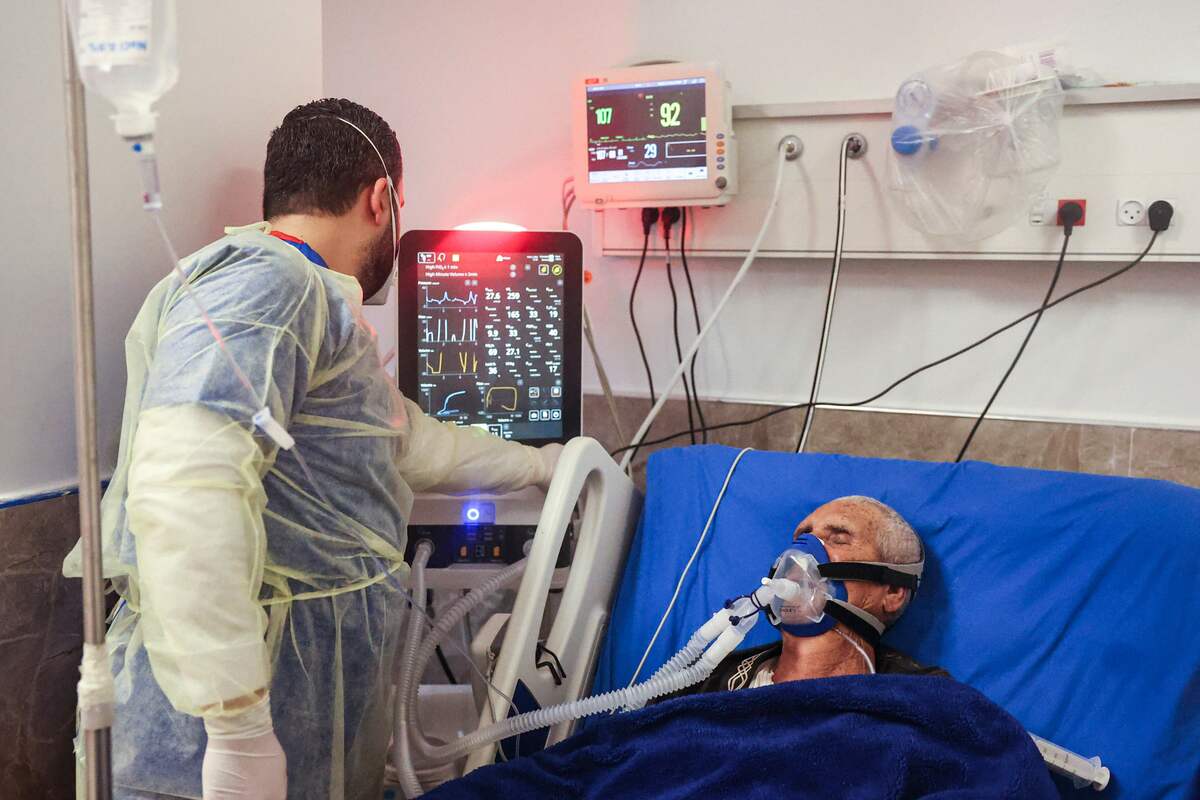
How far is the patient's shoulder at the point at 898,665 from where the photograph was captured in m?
1.66

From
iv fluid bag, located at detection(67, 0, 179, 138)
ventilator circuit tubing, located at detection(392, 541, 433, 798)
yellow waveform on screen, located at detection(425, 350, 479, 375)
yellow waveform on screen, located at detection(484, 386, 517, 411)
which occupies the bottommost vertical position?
ventilator circuit tubing, located at detection(392, 541, 433, 798)

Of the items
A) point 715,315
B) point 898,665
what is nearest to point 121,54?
point 898,665

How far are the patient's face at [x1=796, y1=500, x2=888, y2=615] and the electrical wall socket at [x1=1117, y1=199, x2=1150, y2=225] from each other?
0.85 m

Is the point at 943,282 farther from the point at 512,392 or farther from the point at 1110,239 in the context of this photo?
the point at 512,392

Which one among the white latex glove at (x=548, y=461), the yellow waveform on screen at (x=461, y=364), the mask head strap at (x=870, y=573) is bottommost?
the mask head strap at (x=870, y=573)

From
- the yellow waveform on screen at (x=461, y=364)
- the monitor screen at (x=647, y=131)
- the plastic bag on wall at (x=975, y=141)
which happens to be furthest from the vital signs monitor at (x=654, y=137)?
the yellow waveform on screen at (x=461, y=364)

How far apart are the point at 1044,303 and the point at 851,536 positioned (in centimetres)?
82

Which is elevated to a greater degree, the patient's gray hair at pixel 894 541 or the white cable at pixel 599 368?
the white cable at pixel 599 368

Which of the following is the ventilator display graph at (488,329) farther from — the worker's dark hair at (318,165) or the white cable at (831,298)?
the white cable at (831,298)

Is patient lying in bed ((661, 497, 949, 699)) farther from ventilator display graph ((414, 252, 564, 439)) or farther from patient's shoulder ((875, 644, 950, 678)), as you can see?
ventilator display graph ((414, 252, 564, 439))

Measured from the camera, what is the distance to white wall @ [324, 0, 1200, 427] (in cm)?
216

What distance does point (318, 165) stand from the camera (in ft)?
5.36

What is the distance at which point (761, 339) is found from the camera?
247cm

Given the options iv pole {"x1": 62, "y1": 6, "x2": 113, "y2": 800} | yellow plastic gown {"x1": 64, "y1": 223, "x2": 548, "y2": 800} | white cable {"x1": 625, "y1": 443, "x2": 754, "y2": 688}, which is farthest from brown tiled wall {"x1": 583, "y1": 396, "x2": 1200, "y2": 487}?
iv pole {"x1": 62, "y1": 6, "x2": 113, "y2": 800}
